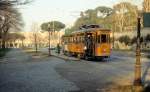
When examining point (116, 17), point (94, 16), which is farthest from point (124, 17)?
point (94, 16)

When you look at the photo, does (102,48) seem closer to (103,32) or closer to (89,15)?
(103,32)

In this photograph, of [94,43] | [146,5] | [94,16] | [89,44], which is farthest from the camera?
[94,16]

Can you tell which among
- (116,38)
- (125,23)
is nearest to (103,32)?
(116,38)

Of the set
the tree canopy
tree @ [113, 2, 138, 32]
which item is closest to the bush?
the tree canopy

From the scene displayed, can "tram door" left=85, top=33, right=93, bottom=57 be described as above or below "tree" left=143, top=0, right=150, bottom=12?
below

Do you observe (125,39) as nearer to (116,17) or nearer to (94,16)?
(116,17)

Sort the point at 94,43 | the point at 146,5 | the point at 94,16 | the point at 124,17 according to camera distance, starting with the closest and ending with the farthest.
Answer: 1. the point at 94,43
2. the point at 146,5
3. the point at 124,17
4. the point at 94,16

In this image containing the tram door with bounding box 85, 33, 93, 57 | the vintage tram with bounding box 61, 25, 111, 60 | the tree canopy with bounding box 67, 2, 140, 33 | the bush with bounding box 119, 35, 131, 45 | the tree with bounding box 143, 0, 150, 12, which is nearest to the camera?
the vintage tram with bounding box 61, 25, 111, 60

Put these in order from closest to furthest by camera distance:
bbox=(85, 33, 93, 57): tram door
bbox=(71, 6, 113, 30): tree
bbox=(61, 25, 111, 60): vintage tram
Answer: bbox=(61, 25, 111, 60): vintage tram < bbox=(85, 33, 93, 57): tram door < bbox=(71, 6, 113, 30): tree

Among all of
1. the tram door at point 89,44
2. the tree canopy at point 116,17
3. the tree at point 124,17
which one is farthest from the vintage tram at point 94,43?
the tree at point 124,17

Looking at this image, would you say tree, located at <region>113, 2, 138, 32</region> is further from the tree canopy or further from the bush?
the bush

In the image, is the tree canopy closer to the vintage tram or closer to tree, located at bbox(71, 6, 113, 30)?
tree, located at bbox(71, 6, 113, 30)

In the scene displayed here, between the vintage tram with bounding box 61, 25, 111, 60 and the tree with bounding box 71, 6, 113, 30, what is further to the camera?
the tree with bounding box 71, 6, 113, 30

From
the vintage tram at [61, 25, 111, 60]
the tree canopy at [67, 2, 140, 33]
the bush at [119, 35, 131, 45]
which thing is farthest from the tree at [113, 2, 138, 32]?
the vintage tram at [61, 25, 111, 60]
